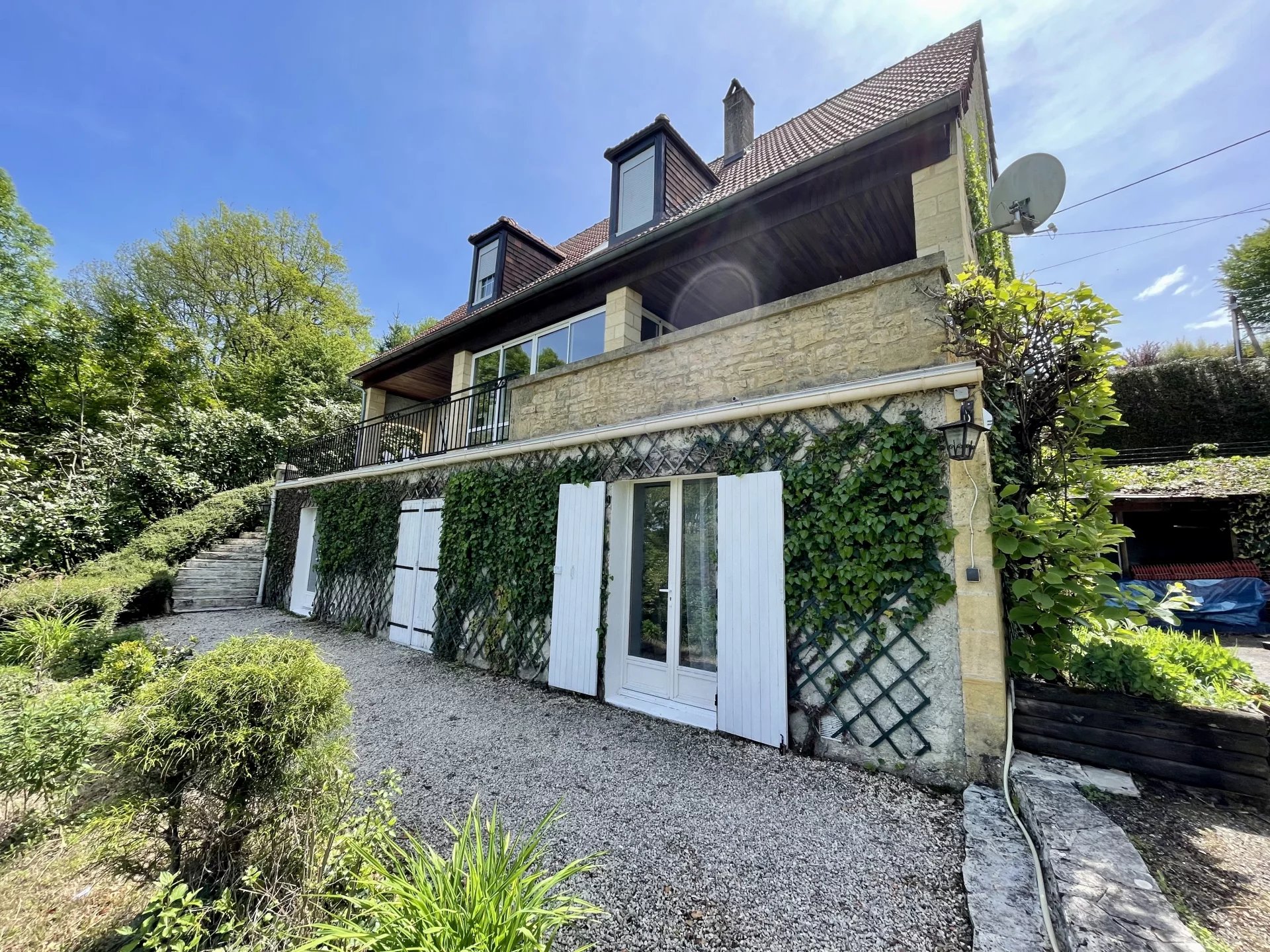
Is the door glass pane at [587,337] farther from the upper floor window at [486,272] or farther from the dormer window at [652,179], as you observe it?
the upper floor window at [486,272]

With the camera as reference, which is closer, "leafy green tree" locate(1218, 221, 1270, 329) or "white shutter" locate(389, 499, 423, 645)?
"white shutter" locate(389, 499, 423, 645)

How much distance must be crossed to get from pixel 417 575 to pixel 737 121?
1061 cm

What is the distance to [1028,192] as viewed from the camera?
4676 millimetres

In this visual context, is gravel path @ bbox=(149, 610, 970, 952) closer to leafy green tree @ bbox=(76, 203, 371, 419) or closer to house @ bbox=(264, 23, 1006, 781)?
house @ bbox=(264, 23, 1006, 781)

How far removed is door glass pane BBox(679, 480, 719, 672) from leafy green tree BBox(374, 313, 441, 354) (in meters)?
25.4

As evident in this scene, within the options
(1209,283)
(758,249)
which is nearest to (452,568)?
(758,249)

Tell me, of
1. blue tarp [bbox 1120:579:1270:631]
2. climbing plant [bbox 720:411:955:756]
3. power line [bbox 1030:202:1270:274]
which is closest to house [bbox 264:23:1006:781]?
climbing plant [bbox 720:411:955:756]

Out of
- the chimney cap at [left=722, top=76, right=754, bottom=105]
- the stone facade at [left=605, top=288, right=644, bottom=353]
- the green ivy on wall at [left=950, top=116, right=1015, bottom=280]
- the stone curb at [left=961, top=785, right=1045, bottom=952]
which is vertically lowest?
the stone curb at [left=961, top=785, right=1045, bottom=952]

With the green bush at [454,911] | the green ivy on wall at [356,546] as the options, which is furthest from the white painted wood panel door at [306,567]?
the green bush at [454,911]

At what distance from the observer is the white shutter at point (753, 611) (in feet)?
12.2

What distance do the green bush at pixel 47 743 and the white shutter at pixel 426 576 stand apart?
4499mm

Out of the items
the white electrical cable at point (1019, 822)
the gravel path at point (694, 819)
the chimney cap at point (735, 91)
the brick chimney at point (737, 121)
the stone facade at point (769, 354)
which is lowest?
the gravel path at point (694, 819)

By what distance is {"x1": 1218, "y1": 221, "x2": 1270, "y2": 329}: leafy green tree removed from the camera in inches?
850

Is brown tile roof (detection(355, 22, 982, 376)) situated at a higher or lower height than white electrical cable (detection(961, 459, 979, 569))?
higher
